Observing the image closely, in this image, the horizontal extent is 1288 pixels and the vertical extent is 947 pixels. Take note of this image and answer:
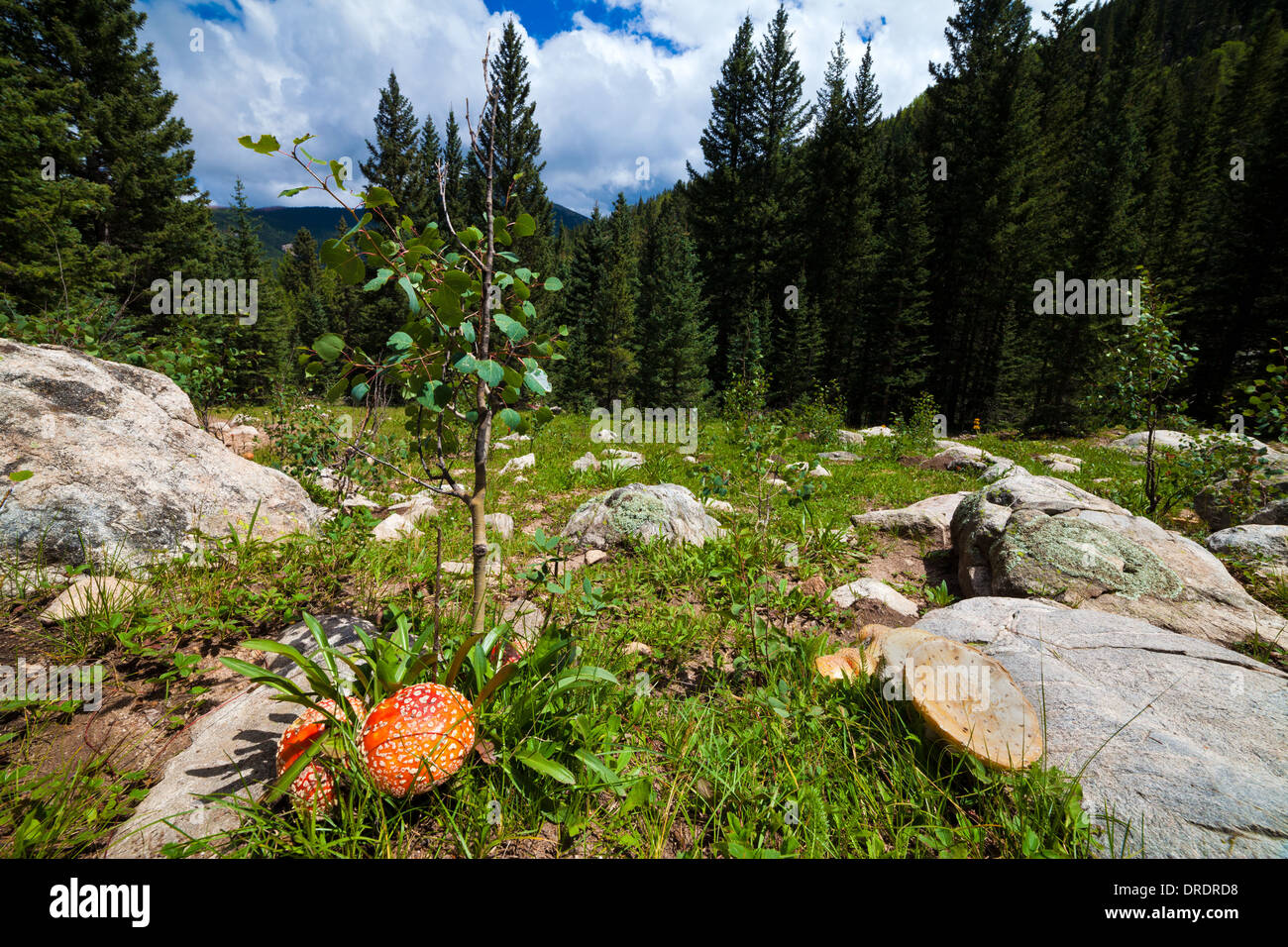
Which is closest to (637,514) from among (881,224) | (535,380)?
(535,380)

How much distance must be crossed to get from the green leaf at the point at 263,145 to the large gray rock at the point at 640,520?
350cm

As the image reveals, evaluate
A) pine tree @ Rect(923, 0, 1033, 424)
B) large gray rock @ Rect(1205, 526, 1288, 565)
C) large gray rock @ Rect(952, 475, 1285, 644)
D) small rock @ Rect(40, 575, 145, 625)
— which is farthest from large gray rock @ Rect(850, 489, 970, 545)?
pine tree @ Rect(923, 0, 1033, 424)

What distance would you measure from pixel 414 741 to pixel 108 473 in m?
3.50

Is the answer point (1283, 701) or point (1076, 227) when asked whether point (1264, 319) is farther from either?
point (1283, 701)

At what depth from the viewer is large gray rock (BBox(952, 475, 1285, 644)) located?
314cm

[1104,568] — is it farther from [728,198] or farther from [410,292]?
[728,198]

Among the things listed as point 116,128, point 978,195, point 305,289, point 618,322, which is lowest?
point 618,322

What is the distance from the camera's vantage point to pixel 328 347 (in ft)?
5.18

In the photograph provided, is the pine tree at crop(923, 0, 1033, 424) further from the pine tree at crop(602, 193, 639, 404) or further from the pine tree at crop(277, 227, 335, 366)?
the pine tree at crop(277, 227, 335, 366)

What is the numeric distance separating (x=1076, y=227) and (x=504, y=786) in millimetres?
27065

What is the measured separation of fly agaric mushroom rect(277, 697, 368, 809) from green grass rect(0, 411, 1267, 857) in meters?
0.07

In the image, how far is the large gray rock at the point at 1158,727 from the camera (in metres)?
1.53

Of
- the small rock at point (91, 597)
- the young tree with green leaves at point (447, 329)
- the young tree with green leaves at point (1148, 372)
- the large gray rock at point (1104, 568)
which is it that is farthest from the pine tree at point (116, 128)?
the young tree with green leaves at point (1148, 372)
